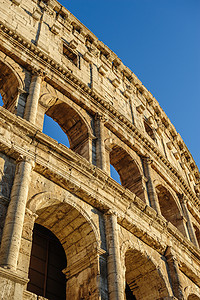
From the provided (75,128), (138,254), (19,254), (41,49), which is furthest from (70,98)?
(19,254)

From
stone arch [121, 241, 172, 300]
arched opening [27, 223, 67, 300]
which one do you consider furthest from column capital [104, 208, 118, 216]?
arched opening [27, 223, 67, 300]

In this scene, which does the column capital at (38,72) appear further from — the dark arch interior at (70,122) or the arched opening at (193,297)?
the arched opening at (193,297)

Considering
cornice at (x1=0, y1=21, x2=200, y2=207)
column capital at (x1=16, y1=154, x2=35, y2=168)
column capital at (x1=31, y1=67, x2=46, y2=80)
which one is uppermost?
cornice at (x1=0, y1=21, x2=200, y2=207)

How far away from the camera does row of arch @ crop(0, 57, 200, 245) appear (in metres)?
11.1

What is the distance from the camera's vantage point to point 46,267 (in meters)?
10.0

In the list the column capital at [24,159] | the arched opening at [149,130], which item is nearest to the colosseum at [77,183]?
the column capital at [24,159]

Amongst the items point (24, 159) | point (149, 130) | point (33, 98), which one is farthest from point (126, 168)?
point (24, 159)

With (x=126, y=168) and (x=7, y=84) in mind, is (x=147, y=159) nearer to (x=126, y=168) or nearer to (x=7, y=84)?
(x=126, y=168)

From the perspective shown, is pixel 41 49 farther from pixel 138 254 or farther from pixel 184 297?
pixel 184 297

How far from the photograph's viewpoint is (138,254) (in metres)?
10.5

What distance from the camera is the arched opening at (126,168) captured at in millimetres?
13742

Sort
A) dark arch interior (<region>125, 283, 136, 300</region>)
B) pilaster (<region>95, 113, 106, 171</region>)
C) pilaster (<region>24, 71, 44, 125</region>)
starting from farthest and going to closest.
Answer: dark arch interior (<region>125, 283, 136, 300</region>)
pilaster (<region>95, 113, 106, 171</region>)
pilaster (<region>24, 71, 44, 125</region>)

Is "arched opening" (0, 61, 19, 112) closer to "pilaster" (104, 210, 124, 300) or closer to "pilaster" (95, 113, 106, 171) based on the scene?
"pilaster" (95, 113, 106, 171)

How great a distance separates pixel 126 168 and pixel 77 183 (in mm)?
4917
